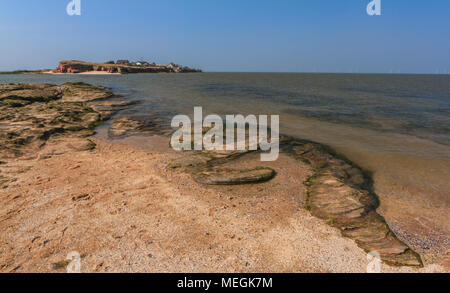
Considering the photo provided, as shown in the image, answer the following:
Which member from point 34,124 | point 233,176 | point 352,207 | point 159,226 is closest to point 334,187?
point 352,207

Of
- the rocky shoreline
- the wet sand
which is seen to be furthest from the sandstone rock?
the wet sand

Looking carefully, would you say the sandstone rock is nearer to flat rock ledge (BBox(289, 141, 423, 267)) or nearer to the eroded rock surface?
flat rock ledge (BBox(289, 141, 423, 267))

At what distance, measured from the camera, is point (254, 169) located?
7.21 m

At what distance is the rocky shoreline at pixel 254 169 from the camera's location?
15.1ft

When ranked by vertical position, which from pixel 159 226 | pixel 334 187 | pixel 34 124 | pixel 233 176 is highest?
pixel 34 124

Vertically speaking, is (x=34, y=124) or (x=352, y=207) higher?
(x=34, y=124)

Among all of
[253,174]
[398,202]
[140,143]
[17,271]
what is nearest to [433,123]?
[398,202]

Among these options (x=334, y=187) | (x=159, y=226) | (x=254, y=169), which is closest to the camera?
(x=159, y=226)

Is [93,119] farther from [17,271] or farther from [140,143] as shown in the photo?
[17,271]

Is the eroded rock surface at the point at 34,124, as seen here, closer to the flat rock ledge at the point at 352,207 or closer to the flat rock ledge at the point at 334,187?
the flat rock ledge at the point at 334,187

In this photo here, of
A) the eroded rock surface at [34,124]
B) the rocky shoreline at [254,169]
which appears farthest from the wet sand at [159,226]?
the eroded rock surface at [34,124]

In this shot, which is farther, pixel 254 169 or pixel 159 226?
pixel 254 169

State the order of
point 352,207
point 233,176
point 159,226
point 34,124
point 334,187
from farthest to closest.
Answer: point 34,124 < point 233,176 < point 334,187 < point 352,207 < point 159,226

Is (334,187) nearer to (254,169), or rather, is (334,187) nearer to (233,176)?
(254,169)
